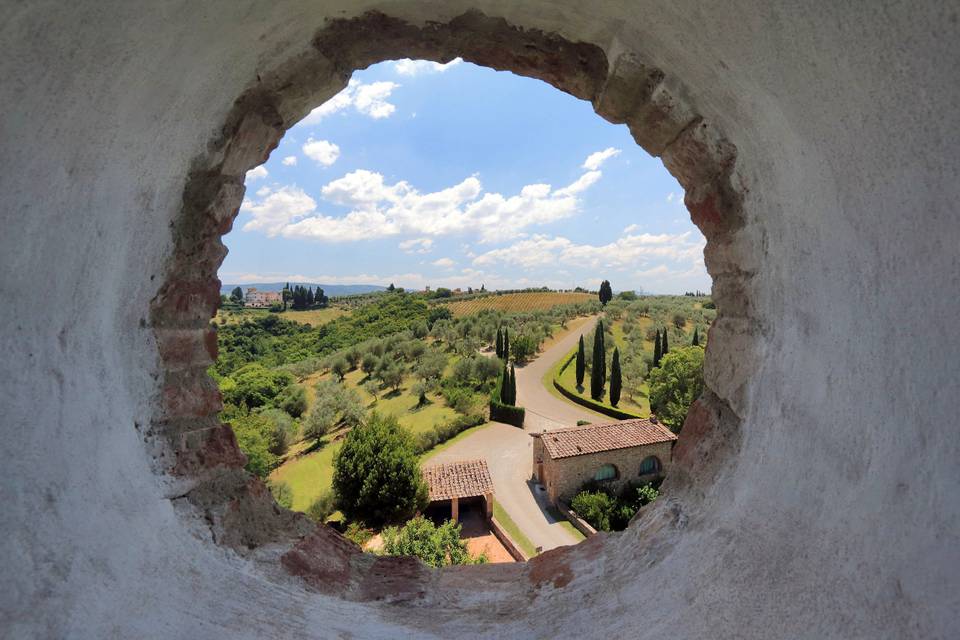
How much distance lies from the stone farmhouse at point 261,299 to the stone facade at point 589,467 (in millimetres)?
93106

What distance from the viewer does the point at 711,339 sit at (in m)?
1.73

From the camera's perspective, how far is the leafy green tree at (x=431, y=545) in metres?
11.8

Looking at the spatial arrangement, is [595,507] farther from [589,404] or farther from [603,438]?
[589,404]

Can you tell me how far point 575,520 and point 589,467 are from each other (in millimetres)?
2201

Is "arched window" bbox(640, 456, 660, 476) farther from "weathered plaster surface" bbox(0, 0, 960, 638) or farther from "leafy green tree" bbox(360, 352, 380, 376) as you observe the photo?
"leafy green tree" bbox(360, 352, 380, 376)

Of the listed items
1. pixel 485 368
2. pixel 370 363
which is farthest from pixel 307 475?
pixel 370 363

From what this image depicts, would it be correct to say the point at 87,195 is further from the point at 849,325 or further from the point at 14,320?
the point at 849,325

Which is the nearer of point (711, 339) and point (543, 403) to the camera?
point (711, 339)

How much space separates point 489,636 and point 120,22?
2081 millimetres

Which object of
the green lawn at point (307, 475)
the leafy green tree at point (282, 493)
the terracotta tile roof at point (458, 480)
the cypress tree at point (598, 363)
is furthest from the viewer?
the cypress tree at point (598, 363)

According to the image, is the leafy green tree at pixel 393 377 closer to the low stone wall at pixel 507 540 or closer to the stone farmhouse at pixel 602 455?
the stone farmhouse at pixel 602 455

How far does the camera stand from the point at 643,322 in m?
47.6

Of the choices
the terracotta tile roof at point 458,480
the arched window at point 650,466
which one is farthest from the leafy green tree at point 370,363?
the arched window at point 650,466

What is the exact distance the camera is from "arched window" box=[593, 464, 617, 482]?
17.4 m
